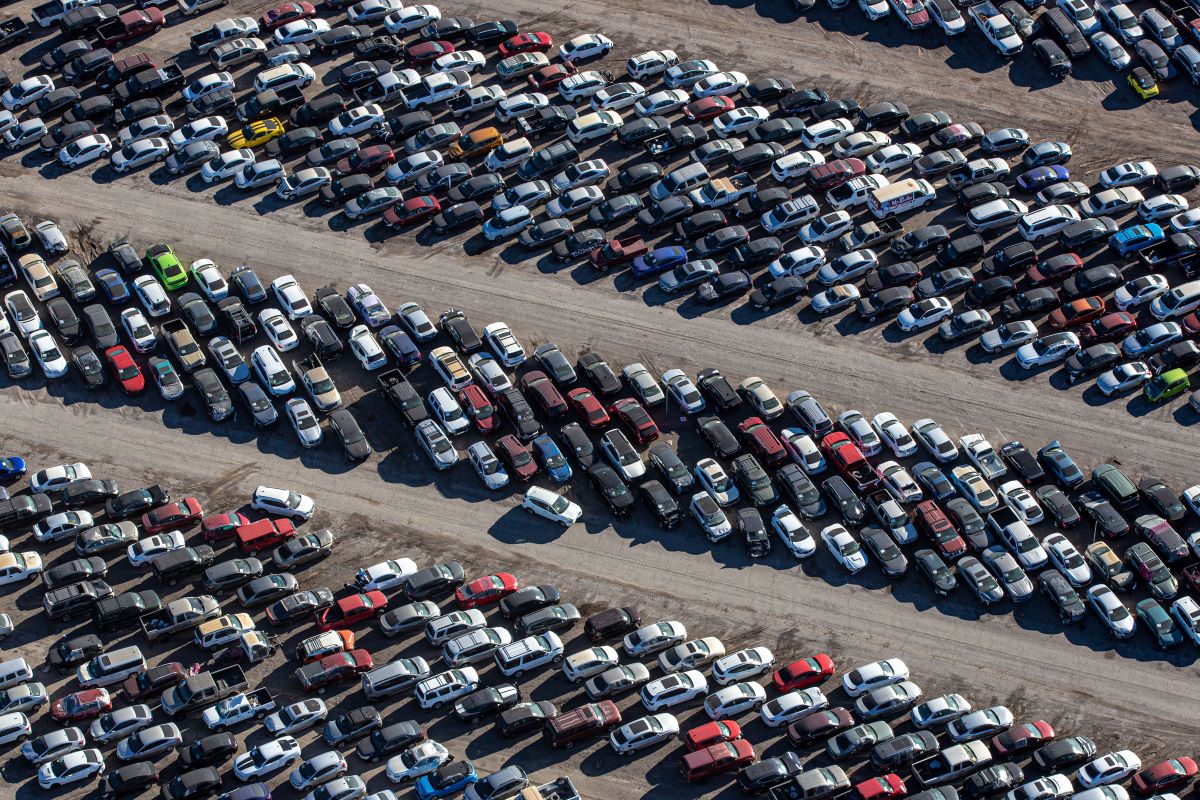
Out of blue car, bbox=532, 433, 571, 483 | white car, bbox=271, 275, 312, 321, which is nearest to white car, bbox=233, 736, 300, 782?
blue car, bbox=532, 433, 571, 483

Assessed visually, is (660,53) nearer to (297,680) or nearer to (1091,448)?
(1091,448)

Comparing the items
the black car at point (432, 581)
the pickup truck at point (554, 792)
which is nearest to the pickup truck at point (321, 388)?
the black car at point (432, 581)

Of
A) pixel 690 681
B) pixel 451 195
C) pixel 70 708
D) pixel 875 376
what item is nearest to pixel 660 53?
pixel 451 195

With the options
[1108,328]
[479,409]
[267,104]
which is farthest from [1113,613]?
[267,104]

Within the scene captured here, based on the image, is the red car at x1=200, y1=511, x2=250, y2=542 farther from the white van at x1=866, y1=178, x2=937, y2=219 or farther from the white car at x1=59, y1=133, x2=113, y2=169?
the white van at x1=866, y1=178, x2=937, y2=219

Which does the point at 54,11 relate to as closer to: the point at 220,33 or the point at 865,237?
the point at 220,33

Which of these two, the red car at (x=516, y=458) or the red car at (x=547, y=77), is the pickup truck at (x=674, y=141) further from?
the red car at (x=516, y=458)

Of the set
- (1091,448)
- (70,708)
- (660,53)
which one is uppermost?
(660,53)
